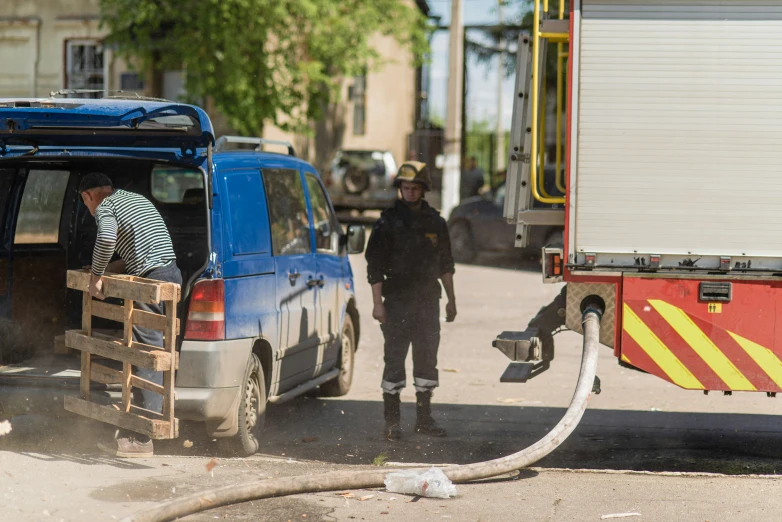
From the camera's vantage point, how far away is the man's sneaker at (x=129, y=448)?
6.86m

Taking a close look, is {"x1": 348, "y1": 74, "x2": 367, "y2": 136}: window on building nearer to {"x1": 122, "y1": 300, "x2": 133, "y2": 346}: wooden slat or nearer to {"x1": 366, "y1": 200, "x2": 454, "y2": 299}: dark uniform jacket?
{"x1": 366, "y1": 200, "x2": 454, "y2": 299}: dark uniform jacket

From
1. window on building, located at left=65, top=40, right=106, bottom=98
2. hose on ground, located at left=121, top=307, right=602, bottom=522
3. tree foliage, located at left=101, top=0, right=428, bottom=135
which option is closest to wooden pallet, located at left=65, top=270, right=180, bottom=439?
hose on ground, located at left=121, top=307, right=602, bottom=522

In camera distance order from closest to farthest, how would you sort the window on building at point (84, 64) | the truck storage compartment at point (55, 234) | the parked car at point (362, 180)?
the truck storage compartment at point (55, 234) → the window on building at point (84, 64) → the parked car at point (362, 180)

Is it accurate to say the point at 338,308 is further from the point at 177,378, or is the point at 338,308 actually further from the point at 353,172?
the point at 353,172

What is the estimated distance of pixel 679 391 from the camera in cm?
982

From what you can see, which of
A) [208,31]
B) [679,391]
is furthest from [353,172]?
[679,391]

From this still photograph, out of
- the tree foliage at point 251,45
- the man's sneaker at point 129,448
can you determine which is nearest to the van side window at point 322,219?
the man's sneaker at point 129,448

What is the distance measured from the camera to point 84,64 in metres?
26.0

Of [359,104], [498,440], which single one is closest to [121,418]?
[498,440]

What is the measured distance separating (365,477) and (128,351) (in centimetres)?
168

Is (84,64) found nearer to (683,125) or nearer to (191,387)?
(191,387)

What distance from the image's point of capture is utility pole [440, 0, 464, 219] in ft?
85.8

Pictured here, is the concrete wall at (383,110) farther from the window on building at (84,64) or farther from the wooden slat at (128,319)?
the wooden slat at (128,319)

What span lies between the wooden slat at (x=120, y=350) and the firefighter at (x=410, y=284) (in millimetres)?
1960
